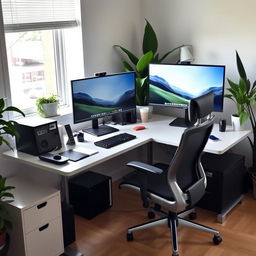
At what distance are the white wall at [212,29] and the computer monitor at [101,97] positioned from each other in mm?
750

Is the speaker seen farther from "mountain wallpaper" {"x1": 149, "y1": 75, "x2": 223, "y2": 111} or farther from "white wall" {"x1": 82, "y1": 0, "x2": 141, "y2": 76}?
"white wall" {"x1": 82, "y1": 0, "x2": 141, "y2": 76}

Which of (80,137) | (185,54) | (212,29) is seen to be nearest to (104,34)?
(185,54)

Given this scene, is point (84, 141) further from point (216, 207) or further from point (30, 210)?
point (216, 207)

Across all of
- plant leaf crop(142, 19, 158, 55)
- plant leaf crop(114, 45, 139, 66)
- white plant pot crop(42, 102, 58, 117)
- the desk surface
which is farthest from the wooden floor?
plant leaf crop(142, 19, 158, 55)

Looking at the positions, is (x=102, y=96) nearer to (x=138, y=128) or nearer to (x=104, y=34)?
(x=138, y=128)

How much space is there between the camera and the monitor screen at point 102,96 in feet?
10.3

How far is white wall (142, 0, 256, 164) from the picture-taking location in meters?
3.48

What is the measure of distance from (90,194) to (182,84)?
1.23 meters

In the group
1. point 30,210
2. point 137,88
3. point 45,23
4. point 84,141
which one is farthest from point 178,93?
point 30,210

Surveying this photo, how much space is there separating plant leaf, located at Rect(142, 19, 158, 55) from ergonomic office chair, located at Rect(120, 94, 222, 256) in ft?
4.70

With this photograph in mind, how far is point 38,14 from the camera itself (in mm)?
3133

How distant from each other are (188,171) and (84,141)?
0.91 m

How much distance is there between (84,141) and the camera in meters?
3.13

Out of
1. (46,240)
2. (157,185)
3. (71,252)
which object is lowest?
(71,252)
